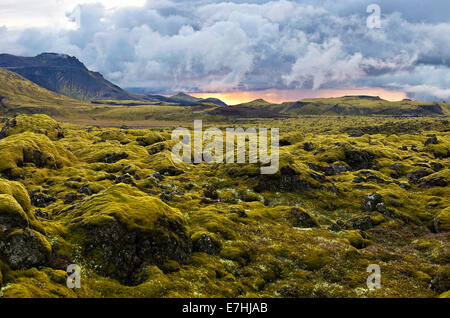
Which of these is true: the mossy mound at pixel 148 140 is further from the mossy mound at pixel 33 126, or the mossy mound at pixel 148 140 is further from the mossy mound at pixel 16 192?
the mossy mound at pixel 16 192

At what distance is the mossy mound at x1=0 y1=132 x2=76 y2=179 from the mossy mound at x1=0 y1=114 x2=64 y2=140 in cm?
2639

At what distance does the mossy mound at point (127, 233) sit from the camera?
29.6 m

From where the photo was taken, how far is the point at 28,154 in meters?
74.6

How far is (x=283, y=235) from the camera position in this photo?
47.6 metres

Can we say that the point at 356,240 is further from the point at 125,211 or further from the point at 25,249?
the point at 25,249

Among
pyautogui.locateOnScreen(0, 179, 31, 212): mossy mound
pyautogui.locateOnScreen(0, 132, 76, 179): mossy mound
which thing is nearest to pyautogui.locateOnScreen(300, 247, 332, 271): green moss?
pyautogui.locateOnScreen(0, 179, 31, 212): mossy mound

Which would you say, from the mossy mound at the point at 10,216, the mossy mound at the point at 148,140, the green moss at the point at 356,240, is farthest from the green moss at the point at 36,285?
the mossy mound at the point at 148,140

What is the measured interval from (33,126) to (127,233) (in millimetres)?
100159

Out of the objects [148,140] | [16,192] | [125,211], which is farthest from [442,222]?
[148,140]

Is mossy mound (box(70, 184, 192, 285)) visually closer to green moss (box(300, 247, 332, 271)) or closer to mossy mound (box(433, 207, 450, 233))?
green moss (box(300, 247, 332, 271))

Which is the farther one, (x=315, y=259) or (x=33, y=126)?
(x=33, y=126)

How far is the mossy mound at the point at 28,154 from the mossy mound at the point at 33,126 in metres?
26.4

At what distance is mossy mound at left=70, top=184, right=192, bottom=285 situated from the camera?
97.2 feet
